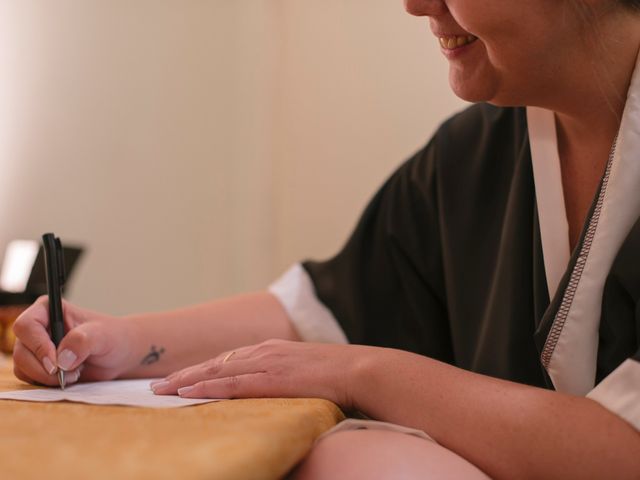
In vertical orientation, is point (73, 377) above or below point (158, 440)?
below

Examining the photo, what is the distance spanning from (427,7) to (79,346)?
23.3 inches

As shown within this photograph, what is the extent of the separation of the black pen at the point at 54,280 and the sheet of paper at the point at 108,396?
0.08 meters

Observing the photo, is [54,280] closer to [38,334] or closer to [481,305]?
[38,334]

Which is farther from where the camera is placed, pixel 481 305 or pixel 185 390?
pixel 481 305

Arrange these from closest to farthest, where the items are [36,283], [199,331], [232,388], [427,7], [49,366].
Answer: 1. [232,388]
2. [49,366]
3. [427,7]
4. [199,331]
5. [36,283]

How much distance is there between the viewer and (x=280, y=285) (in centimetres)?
130

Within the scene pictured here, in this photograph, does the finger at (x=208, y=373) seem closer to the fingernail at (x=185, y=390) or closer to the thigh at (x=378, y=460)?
the fingernail at (x=185, y=390)

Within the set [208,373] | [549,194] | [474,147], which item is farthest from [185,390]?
[474,147]

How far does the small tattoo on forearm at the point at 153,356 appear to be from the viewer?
43.4 inches

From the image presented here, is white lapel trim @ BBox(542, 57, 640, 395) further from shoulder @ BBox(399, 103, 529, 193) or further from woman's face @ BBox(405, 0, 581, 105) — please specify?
shoulder @ BBox(399, 103, 529, 193)

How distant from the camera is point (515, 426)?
2.34 ft

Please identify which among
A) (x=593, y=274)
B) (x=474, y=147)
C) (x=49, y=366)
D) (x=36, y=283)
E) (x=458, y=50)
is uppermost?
(x=458, y=50)

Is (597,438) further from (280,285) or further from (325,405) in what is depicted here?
(280,285)

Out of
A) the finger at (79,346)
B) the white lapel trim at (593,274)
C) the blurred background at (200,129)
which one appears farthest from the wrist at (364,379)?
the blurred background at (200,129)
